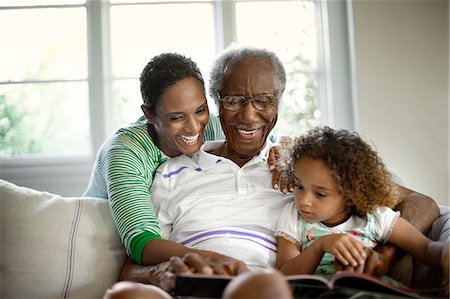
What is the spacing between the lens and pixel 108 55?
9.50ft

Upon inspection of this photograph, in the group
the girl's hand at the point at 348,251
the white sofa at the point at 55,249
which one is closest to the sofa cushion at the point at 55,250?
the white sofa at the point at 55,249

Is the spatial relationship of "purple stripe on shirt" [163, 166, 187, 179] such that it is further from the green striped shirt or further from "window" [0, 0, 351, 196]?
"window" [0, 0, 351, 196]

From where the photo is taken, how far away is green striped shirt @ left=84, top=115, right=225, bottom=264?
157cm

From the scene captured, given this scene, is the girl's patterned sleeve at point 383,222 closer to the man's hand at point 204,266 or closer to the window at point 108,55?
the man's hand at point 204,266

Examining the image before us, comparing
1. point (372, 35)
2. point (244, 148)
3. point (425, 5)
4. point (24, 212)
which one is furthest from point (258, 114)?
point (425, 5)

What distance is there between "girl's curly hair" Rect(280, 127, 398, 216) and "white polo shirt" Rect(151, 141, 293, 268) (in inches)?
6.5

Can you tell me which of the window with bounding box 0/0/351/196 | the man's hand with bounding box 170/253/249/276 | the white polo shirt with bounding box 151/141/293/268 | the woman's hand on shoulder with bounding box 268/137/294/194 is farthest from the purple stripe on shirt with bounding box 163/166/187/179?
the window with bounding box 0/0/351/196

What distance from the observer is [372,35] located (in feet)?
8.91

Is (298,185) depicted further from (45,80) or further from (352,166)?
(45,80)

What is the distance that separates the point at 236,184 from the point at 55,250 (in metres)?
0.60

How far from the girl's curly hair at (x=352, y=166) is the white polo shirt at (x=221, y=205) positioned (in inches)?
6.5

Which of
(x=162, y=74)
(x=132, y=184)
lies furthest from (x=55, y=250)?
(x=162, y=74)

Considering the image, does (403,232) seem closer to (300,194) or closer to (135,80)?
(300,194)

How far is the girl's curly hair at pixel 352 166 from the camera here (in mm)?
1514
